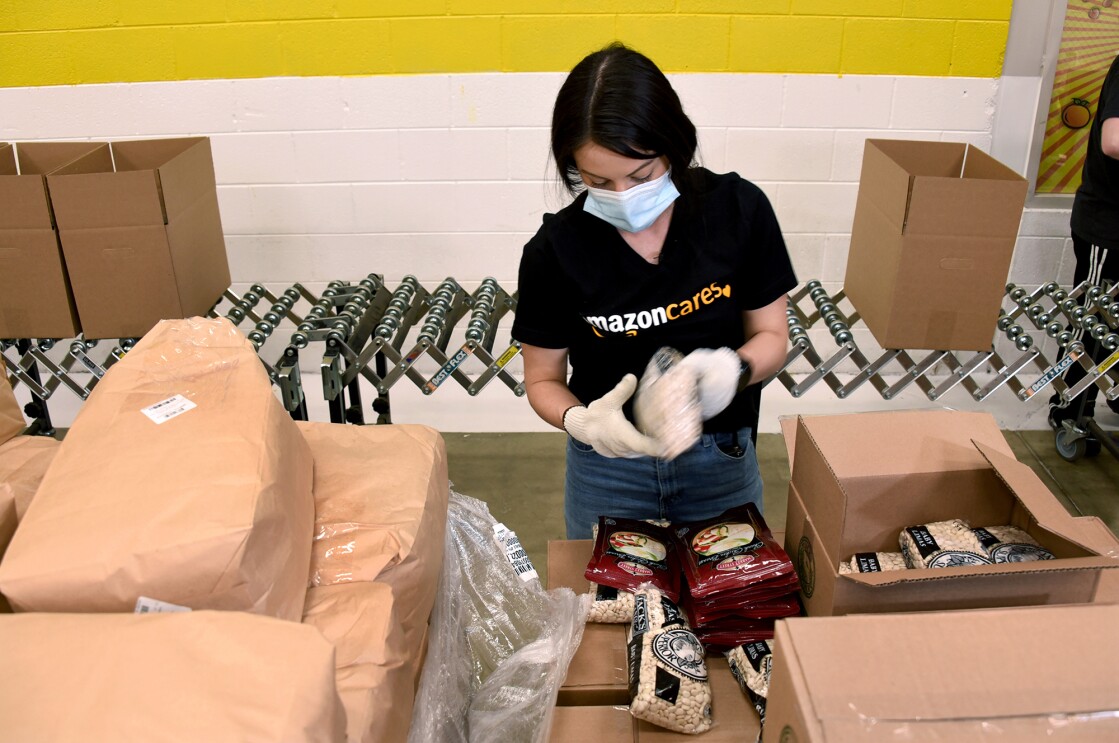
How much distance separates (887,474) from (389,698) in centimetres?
72

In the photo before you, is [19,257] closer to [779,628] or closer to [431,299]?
[431,299]

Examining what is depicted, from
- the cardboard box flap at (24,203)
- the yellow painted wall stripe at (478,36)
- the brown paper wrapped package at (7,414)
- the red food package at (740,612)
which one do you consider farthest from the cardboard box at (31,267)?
the red food package at (740,612)

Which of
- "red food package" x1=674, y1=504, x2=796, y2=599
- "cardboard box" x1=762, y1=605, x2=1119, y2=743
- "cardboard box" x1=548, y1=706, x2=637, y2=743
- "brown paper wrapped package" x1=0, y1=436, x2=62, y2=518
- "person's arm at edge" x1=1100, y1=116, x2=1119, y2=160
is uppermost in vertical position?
"person's arm at edge" x1=1100, y1=116, x2=1119, y2=160

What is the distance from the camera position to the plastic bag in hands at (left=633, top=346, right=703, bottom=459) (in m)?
1.35

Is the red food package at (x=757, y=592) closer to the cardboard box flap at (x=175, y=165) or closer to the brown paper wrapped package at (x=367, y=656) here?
the brown paper wrapped package at (x=367, y=656)

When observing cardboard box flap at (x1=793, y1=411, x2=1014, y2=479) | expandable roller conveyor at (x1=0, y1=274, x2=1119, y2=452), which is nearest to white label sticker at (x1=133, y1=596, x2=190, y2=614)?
cardboard box flap at (x1=793, y1=411, x2=1014, y2=479)

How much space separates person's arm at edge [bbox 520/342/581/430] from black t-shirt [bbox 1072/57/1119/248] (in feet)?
6.83

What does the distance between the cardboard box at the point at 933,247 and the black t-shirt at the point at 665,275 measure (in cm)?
77

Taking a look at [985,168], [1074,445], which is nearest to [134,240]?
[985,168]

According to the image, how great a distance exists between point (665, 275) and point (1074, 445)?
2.42 metres

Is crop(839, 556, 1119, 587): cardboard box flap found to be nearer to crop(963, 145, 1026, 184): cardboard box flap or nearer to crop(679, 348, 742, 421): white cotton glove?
crop(679, 348, 742, 421): white cotton glove

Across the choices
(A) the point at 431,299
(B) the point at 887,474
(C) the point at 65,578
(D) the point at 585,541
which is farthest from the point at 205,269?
(B) the point at 887,474

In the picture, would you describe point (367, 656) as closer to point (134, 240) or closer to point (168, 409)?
point (168, 409)

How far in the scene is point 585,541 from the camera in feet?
4.94
